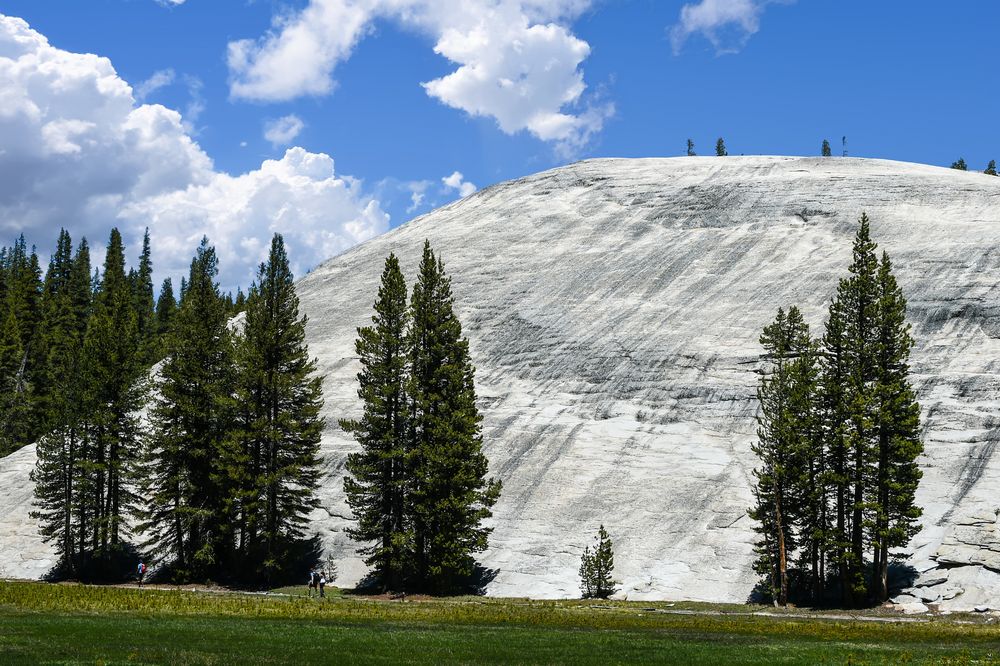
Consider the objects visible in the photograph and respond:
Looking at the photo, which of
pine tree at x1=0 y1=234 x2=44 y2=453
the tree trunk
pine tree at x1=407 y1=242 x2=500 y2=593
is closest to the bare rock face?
the tree trunk

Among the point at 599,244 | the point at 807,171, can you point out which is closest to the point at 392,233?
the point at 599,244

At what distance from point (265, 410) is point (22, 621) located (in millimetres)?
29419

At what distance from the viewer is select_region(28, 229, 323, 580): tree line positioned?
178 feet

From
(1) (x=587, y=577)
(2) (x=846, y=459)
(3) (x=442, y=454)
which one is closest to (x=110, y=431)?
(3) (x=442, y=454)

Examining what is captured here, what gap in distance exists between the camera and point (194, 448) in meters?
56.3

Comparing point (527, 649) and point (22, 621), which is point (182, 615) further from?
point (527, 649)

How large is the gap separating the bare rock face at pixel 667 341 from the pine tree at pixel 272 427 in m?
5.30

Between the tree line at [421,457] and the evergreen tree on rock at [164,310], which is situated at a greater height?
the evergreen tree on rock at [164,310]

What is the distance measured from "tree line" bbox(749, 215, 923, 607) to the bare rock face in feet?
10.3

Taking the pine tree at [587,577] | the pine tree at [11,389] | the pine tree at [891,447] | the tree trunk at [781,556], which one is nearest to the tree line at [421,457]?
the pine tree at [587,577]

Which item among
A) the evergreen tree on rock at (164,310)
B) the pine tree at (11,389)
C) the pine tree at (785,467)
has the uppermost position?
the evergreen tree on rock at (164,310)

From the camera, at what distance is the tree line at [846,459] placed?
44.4 m

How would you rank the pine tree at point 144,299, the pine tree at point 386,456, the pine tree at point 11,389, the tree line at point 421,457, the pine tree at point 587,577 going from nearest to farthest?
1. the pine tree at point 587,577
2. the tree line at point 421,457
3. the pine tree at point 386,456
4. the pine tree at point 11,389
5. the pine tree at point 144,299

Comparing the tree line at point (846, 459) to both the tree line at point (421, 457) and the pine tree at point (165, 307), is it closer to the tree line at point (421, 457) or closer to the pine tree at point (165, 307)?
the tree line at point (421, 457)
